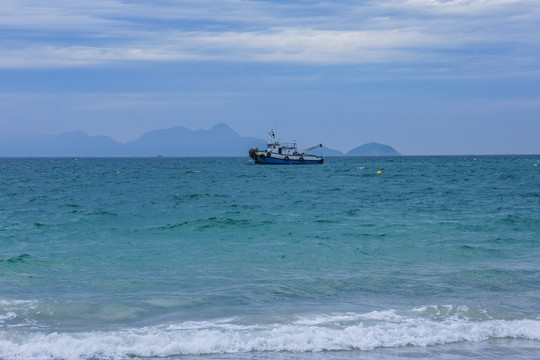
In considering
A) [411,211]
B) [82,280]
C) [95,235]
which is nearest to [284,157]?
[411,211]

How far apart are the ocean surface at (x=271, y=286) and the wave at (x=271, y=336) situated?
32 millimetres

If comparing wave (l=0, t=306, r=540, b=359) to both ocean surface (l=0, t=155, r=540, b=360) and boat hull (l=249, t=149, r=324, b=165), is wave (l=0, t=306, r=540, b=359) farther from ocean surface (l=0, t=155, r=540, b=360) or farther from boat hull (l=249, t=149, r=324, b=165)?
boat hull (l=249, t=149, r=324, b=165)

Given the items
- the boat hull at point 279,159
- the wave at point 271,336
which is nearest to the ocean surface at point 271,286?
the wave at point 271,336

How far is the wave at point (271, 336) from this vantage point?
33.1ft

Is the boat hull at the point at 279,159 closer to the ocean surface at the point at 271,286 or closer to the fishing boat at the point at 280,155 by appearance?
the fishing boat at the point at 280,155

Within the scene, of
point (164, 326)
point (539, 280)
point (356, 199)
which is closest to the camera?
point (164, 326)

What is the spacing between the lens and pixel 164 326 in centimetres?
1143

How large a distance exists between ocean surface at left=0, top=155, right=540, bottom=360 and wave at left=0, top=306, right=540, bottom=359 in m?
0.03

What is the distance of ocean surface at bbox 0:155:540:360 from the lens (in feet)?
34.4

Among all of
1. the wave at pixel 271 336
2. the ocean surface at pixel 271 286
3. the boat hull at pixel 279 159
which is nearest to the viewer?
the wave at pixel 271 336

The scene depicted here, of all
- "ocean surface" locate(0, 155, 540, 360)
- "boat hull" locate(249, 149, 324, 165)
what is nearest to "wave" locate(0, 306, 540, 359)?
"ocean surface" locate(0, 155, 540, 360)

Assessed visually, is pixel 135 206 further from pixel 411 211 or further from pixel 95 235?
pixel 411 211

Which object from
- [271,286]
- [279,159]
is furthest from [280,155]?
[271,286]

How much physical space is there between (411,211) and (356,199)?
8347mm
